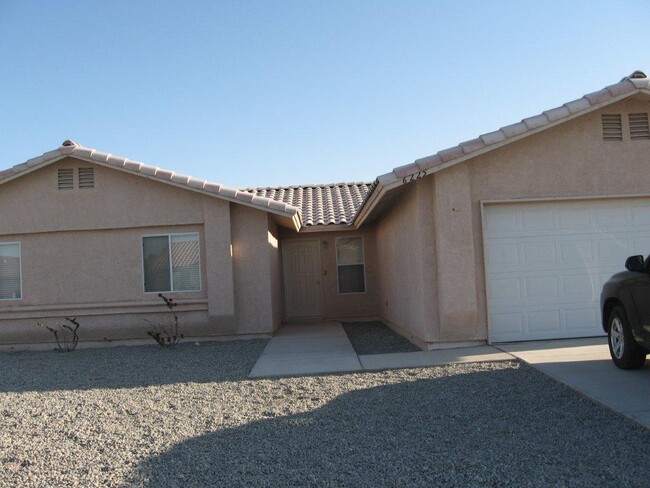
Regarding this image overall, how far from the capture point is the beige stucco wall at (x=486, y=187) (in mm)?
9672

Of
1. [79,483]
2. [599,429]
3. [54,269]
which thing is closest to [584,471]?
[599,429]

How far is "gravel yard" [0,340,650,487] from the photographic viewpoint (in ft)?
14.9

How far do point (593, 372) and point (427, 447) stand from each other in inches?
130

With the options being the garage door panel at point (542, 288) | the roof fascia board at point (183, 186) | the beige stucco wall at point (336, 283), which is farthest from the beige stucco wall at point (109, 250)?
the garage door panel at point (542, 288)

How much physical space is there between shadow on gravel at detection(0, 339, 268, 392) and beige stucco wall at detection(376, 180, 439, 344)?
9.41ft

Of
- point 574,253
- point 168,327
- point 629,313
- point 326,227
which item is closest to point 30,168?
point 168,327

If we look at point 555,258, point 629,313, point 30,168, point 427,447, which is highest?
point 30,168

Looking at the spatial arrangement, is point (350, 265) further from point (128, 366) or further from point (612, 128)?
point (612, 128)

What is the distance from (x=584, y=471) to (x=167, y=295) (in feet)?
31.7

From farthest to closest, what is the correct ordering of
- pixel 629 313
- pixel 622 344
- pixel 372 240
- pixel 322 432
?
pixel 372 240 < pixel 622 344 < pixel 629 313 < pixel 322 432

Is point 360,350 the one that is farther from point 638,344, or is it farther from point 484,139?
point 638,344

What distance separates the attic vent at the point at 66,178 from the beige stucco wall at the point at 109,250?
10 centimetres

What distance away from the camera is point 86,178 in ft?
41.6

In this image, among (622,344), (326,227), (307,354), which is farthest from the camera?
(326,227)
